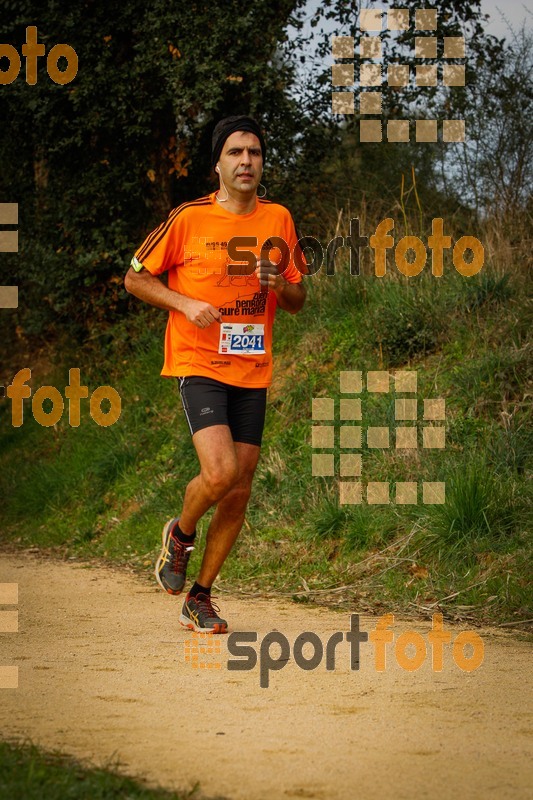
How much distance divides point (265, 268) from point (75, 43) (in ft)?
26.5

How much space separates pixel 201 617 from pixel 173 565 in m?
0.33

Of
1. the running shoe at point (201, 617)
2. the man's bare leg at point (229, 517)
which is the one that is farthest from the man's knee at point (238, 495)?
the running shoe at point (201, 617)

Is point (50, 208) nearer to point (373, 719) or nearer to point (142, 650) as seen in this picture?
point (142, 650)

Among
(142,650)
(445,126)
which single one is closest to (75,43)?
(445,126)

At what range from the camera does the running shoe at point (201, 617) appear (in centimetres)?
628

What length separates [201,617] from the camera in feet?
20.8

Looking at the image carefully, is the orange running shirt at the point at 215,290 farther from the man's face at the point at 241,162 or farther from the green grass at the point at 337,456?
the green grass at the point at 337,456

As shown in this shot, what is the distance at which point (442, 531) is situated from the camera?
7.88 metres

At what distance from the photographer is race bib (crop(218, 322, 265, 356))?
617cm

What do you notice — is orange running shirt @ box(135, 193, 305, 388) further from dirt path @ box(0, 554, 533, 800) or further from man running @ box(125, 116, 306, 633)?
dirt path @ box(0, 554, 533, 800)

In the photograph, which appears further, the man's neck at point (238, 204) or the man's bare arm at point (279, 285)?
the man's neck at point (238, 204)

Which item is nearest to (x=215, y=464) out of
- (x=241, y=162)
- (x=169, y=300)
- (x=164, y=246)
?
(x=169, y=300)

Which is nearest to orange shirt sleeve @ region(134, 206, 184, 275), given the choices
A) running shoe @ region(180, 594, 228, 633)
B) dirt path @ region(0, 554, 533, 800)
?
running shoe @ region(180, 594, 228, 633)

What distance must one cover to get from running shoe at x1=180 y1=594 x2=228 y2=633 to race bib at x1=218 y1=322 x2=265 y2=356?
4.70ft
